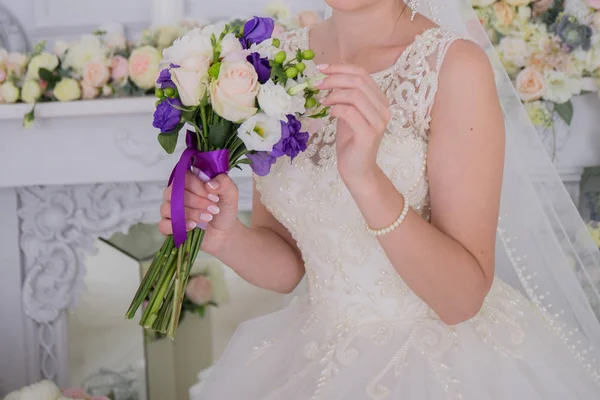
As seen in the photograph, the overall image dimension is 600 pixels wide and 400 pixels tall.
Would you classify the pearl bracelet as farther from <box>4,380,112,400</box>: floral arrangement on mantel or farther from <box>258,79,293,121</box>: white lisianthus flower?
<box>4,380,112,400</box>: floral arrangement on mantel

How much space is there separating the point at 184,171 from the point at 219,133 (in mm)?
87

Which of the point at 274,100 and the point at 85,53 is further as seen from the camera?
the point at 85,53

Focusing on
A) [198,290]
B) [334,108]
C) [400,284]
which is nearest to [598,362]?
[400,284]

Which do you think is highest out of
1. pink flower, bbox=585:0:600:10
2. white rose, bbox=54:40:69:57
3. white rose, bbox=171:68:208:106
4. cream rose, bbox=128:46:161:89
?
white rose, bbox=171:68:208:106

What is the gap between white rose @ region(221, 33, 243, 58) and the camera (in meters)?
1.17

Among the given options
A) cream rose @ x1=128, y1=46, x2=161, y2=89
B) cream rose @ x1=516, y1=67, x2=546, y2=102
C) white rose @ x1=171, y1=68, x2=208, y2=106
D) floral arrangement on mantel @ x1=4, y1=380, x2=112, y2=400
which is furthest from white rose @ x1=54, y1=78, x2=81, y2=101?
cream rose @ x1=516, y1=67, x2=546, y2=102

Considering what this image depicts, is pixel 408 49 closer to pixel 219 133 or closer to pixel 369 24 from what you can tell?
pixel 369 24

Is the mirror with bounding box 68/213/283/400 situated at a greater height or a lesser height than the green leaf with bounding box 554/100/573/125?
lesser

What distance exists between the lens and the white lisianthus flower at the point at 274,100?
1113mm

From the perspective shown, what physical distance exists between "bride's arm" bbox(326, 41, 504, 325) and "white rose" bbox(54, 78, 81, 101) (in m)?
1.40

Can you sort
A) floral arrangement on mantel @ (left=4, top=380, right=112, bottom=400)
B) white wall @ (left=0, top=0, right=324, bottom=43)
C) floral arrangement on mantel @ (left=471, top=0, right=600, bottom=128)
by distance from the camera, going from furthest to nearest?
white wall @ (left=0, top=0, right=324, bottom=43) < floral arrangement on mantel @ (left=471, top=0, right=600, bottom=128) < floral arrangement on mantel @ (left=4, top=380, right=112, bottom=400)

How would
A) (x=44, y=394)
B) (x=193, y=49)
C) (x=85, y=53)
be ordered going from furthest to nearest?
(x=85, y=53)
(x=44, y=394)
(x=193, y=49)

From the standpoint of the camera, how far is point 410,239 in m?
1.19

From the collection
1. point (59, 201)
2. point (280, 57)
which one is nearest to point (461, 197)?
point (280, 57)
